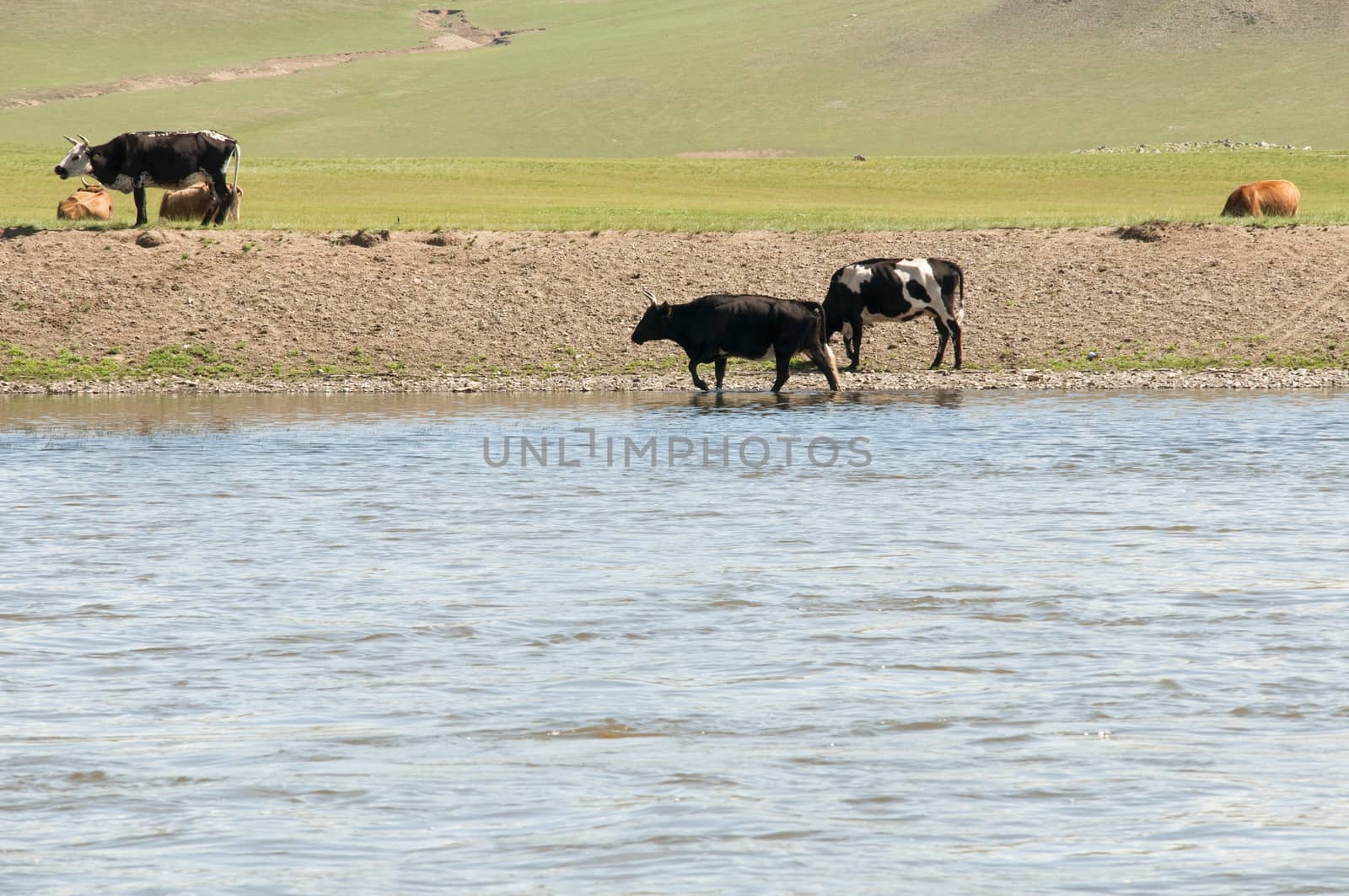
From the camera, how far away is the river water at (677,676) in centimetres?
624

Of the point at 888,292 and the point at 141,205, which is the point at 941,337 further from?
the point at 141,205

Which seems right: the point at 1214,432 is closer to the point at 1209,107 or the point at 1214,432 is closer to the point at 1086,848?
the point at 1086,848

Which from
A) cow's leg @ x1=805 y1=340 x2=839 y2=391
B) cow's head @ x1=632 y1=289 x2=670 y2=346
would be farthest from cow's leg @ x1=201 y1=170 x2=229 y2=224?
cow's leg @ x1=805 y1=340 x2=839 y2=391

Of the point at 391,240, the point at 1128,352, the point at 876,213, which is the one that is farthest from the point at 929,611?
the point at 876,213

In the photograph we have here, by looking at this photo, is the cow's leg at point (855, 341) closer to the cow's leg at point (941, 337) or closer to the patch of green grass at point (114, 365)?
the cow's leg at point (941, 337)

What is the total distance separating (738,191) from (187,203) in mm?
17228

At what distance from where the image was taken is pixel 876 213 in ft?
118

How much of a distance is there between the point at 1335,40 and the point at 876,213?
93.5 m

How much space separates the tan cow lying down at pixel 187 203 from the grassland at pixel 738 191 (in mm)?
865

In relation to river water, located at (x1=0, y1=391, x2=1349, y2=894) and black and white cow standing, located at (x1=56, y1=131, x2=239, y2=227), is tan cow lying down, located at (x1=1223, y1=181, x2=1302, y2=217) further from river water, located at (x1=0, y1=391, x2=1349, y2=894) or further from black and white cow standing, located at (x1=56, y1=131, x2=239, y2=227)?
river water, located at (x1=0, y1=391, x2=1349, y2=894)

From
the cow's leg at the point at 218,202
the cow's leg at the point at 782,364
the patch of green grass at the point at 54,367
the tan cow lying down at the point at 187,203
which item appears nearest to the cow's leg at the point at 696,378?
the cow's leg at the point at 782,364

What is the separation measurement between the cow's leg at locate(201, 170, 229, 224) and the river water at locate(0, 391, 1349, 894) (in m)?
14.5

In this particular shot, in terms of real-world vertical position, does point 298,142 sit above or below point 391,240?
above

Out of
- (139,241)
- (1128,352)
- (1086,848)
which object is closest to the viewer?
(1086,848)
